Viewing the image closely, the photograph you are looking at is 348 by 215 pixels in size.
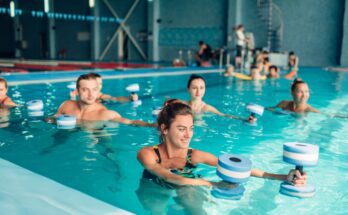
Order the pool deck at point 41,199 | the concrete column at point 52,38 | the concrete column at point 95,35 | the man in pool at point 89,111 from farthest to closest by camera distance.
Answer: the concrete column at point 52,38 → the concrete column at point 95,35 → the man in pool at point 89,111 → the pool deck at point 41,199

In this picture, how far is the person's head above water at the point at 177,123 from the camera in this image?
8.96ft

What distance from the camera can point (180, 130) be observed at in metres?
2.75

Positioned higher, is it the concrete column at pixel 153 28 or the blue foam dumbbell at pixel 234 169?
the concrete column at pixel 153 28

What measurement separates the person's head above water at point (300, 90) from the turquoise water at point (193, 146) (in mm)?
352

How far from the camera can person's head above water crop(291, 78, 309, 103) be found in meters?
6.05

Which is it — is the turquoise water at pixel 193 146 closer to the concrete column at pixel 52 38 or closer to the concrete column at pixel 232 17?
the concrete column at pixel 232 17

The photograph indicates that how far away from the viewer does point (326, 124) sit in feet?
19.6

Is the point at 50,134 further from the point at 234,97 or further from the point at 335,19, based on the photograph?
the point at 335,19

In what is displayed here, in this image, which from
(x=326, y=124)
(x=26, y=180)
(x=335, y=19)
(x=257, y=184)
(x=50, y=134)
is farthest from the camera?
(x=335, y=19)

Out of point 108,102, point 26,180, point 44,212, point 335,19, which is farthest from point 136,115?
point 335,19

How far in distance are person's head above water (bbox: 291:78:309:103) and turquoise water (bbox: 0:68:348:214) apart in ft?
1.16

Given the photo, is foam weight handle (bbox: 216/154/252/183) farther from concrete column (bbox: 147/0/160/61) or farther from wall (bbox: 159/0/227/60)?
concrete column (bbox: 147/0/160/61)

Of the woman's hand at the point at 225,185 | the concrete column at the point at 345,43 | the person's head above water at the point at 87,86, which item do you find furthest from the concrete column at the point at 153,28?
the woman's hand at the point at 225,185

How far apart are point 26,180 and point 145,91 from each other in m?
7.45
